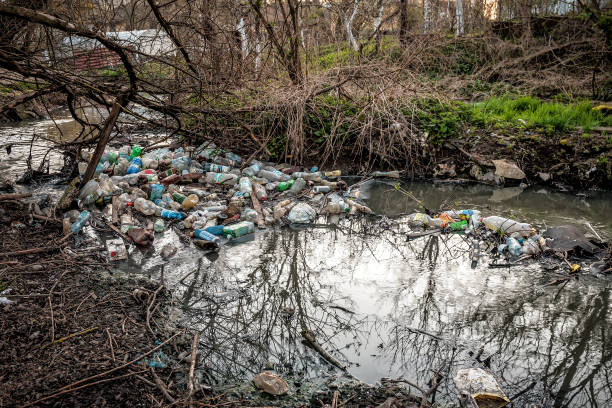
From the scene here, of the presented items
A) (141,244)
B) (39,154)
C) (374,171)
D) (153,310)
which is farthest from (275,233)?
(39,154)

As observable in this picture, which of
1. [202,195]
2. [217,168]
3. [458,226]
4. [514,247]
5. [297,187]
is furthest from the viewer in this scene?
[217,168]

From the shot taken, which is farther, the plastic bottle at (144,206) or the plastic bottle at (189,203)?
the plastic bottle at (189,203)

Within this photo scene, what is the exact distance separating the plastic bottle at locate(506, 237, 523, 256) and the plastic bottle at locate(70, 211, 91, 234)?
3909 millimetres

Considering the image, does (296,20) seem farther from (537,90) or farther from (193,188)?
(537,90)

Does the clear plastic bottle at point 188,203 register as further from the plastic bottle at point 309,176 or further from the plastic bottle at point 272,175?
the plastic bottle at point 309,176

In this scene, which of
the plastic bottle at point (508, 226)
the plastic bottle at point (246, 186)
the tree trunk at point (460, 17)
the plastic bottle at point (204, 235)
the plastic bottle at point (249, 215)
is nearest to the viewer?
the plastic bottle at point (204, 235)

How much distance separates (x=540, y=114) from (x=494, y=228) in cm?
318

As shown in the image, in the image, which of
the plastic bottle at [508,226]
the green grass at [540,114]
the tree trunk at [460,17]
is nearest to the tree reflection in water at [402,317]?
the plastic bottle at [508,226]

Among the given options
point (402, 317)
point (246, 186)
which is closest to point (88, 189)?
point (246, 186)

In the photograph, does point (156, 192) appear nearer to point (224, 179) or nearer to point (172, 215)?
point (172, 215)

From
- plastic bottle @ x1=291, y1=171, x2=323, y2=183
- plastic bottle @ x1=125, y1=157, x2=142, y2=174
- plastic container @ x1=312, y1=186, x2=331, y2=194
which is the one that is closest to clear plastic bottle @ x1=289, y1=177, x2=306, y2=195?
plastic container @ x1=312, y1=186, x2=331, y2=194

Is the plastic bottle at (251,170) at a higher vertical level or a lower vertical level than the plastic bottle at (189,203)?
higher

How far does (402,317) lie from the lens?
3.09m

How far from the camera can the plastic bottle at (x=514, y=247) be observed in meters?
3.98
